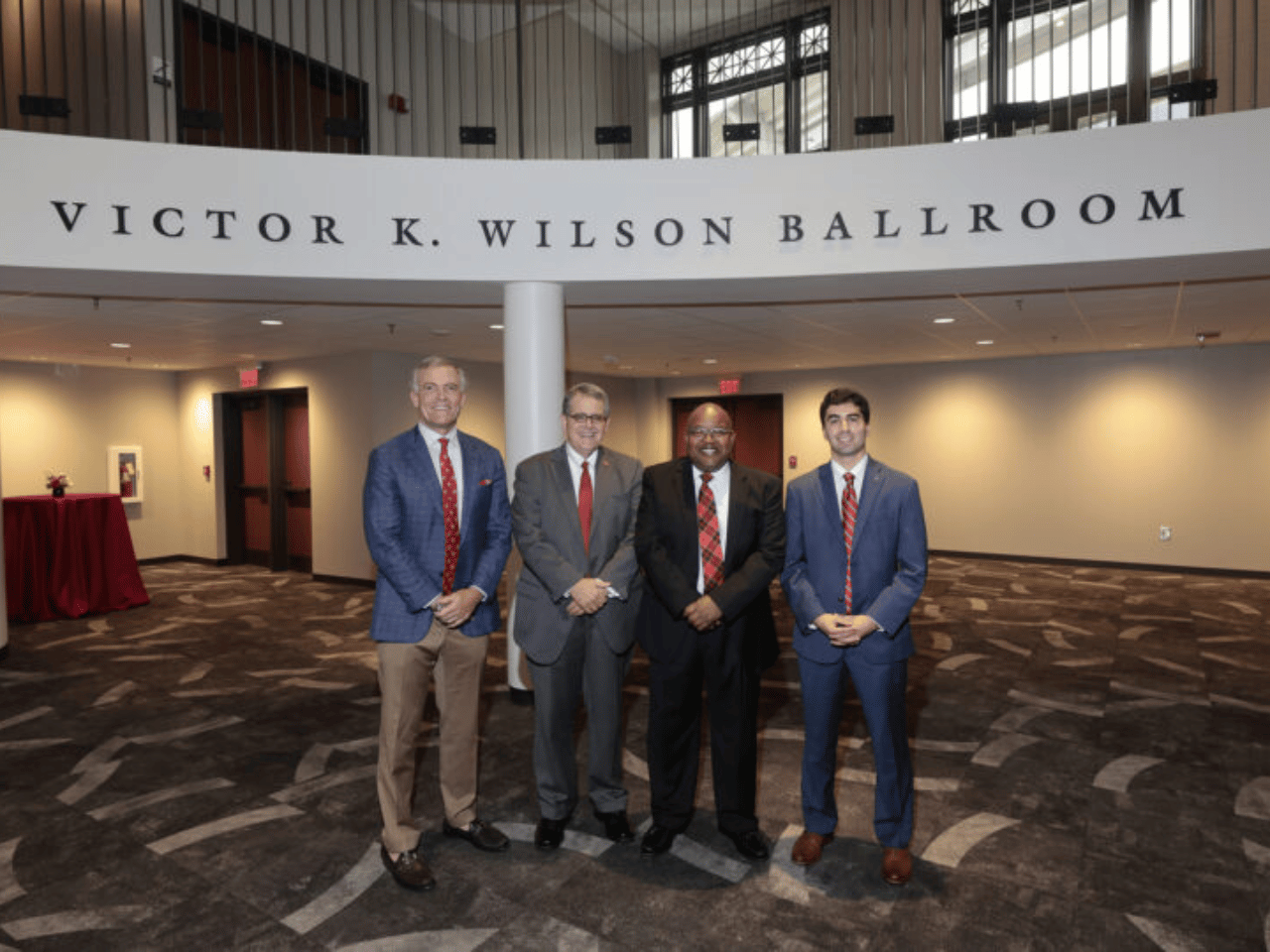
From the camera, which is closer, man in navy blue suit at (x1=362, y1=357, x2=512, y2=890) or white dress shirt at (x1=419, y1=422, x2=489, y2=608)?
man in navy blue suit at (x1=362, y1=357, x2=512, y2=890)

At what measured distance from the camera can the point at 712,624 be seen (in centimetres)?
284

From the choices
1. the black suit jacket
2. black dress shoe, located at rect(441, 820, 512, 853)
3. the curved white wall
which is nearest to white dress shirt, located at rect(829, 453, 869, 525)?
the black suit jacket

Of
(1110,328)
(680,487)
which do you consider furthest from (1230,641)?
(680,487)

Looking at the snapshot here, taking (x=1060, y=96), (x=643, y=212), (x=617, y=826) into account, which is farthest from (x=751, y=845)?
(x=1060, y=96)

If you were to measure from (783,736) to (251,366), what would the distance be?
842 cm

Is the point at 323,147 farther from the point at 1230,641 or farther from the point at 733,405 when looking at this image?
the point at 1230,641

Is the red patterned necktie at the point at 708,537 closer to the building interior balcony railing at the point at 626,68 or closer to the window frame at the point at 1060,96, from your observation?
the building interior balcony railing at the point at 626,68

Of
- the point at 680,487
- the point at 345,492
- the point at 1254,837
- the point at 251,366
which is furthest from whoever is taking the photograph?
the point at 251,366

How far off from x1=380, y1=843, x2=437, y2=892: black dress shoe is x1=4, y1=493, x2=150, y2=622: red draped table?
6370 mm

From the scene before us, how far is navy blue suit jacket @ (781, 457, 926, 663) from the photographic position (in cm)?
276

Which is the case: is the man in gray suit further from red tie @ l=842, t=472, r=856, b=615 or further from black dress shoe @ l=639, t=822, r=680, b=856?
red tie @ l=842, t=472, r=856, b=615

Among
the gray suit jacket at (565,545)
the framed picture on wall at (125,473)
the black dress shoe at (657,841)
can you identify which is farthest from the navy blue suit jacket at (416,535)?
the framed picture on wall at (125,473)

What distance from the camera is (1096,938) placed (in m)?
2.54

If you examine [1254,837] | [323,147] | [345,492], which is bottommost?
[1254,837]
